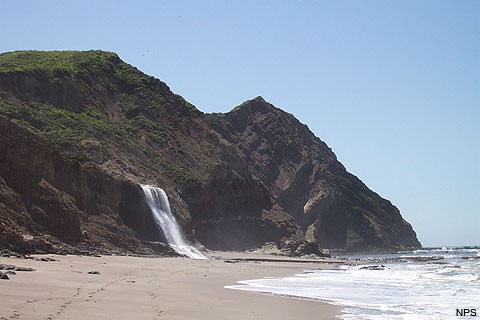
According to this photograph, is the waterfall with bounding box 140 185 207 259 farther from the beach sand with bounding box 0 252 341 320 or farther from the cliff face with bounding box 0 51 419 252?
the beach sand with bounding box 0 252 341 320

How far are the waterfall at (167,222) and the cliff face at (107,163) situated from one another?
5.56 feet

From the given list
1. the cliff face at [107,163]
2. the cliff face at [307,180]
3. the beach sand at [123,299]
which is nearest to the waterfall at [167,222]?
the cliff face at [107,163]

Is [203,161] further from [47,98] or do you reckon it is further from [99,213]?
[99,213]

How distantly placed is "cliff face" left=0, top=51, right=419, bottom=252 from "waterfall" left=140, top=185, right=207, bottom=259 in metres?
1.70

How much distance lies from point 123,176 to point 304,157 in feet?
364

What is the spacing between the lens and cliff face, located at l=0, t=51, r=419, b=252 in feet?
106

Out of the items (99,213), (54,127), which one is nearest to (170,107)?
(54,127)

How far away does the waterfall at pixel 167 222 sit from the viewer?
51.7 m

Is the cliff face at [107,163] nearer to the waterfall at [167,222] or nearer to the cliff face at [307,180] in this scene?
the waterfall at [167,222]

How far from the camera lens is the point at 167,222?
53594 mm

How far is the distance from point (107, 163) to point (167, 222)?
7944mm

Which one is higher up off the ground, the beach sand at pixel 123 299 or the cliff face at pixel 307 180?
the cliff face at pixel 307 180

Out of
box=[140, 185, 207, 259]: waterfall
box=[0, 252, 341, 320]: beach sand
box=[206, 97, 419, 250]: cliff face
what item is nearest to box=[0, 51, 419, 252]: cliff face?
box=[140, 185, 207, 259]: waterfall

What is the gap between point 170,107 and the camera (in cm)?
8550
